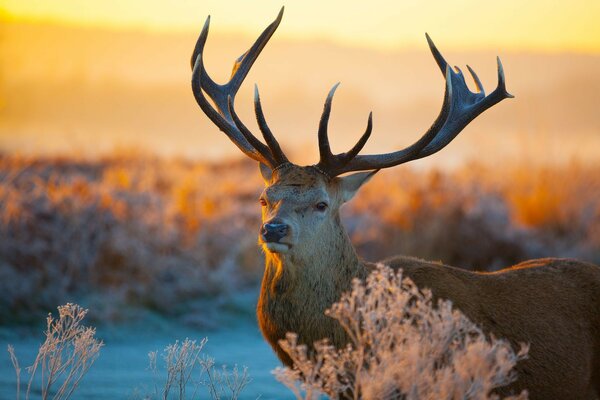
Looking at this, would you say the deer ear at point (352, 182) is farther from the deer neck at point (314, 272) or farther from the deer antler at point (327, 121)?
the deer neck at point (314, 272)

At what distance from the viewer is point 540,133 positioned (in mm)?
16953

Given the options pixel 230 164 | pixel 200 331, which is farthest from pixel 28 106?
pixel 200 331

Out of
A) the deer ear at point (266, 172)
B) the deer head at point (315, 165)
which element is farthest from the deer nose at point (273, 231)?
the deer ear at point (266, 172)

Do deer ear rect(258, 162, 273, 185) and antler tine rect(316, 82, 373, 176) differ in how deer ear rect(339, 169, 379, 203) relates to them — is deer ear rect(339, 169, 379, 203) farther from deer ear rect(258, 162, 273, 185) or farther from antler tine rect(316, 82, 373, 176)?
deer ear rect(258, 162, 273, 185)

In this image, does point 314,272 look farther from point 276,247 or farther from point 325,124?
point 325,124

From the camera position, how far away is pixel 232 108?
23.7 ft

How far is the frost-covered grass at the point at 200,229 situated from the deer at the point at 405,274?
4540 mm

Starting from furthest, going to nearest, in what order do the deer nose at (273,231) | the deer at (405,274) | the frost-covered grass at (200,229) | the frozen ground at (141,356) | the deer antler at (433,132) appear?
the frost-covered grass at (200,229) < the frozen ground at (141,356) < the deer antler at (433,132) < the deer at (405,274) < the deer nose at (273,231)

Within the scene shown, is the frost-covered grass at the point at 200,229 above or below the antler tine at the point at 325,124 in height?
above

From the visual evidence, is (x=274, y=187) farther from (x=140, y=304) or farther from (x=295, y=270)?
(x=140, y=304)

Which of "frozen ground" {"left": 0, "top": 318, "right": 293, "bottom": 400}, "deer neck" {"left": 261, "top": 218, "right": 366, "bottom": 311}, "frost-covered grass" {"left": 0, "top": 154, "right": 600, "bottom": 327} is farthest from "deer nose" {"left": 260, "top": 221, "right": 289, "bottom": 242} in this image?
"frost-covered grass" {"left": 0, "top": 154, "right": 600, "bottom": 327}

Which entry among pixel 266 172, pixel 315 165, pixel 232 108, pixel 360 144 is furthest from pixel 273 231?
pixel 232 108

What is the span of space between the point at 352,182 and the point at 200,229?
5.78 m

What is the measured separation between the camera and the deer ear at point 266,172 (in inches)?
280
